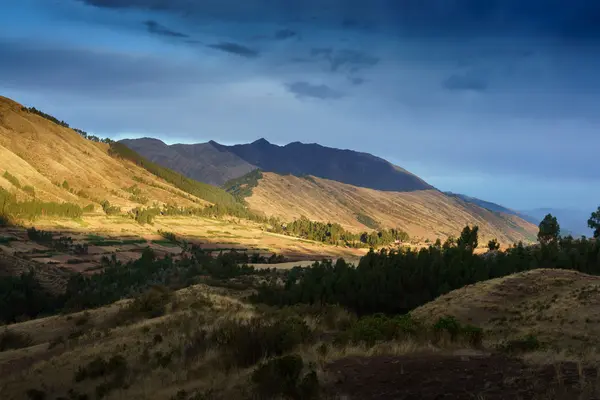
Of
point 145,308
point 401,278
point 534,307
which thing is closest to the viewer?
point 534,307

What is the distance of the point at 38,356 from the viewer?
31750 millimetres

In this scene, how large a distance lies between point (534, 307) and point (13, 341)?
166ft

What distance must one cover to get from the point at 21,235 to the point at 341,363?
215496 millimetres

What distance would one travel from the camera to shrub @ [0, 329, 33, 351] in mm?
41906

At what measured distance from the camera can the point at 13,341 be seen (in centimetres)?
4300

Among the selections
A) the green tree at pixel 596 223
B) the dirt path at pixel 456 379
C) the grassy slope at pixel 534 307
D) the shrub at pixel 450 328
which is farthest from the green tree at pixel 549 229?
the dirt path at pixel 456 379

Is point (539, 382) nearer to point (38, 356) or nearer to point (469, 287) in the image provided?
point (38, 356)

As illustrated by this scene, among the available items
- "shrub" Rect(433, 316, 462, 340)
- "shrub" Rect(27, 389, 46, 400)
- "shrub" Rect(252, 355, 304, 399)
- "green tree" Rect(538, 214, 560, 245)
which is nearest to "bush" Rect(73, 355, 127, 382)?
"shrub" Rect(27, 389, 46, 400)

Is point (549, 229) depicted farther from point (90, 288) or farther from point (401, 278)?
point (90, 288)

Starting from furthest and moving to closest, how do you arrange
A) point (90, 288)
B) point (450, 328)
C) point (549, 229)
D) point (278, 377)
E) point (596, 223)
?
point (596, 223) → point (549, 229) → point (90, 288) → point (450, 328) → point (278, 377)

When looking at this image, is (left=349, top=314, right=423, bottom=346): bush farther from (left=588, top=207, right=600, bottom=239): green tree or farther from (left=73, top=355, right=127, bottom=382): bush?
(left=588, top=207, right=600, bottom=239): green tree

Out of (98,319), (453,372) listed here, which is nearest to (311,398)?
(453,372)

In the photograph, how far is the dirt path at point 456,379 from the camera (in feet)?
40.3

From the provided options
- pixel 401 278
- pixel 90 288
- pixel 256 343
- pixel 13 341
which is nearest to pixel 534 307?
pixel 401 278
